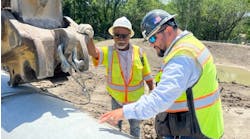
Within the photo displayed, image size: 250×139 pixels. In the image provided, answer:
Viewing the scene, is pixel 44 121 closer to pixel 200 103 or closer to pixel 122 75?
pixel 200 103

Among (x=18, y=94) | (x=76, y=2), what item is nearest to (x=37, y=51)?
(x=18, y=94)

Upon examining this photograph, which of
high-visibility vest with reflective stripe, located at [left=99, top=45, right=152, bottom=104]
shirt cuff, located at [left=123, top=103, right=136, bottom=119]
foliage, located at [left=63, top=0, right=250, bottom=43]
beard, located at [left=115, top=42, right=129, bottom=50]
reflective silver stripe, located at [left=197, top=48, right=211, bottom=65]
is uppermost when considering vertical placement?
reflective silver stripe, located at [left=197, top=48, right=211, bottom=65]

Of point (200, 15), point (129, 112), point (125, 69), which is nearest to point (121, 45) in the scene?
point (125, 69)

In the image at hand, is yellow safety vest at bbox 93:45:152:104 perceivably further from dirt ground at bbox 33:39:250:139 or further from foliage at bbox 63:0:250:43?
foliage at bbox 63:0:250:43

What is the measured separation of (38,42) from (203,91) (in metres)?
1.20

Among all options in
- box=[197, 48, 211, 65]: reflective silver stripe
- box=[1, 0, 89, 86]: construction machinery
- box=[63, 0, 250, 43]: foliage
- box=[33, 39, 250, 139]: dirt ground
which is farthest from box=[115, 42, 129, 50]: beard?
box=[63, 0, 250, 43]: foliage

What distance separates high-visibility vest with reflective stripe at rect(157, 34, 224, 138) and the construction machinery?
0.67 m

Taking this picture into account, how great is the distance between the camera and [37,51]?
2.76 metres

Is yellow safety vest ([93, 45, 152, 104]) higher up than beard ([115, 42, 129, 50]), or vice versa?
beard ([115, 42, 129, 50])

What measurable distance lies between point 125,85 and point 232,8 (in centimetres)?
3676

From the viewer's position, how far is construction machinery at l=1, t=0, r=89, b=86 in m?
2.80

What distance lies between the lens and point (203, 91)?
308 centimetres

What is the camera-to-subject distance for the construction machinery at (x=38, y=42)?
9.18ft

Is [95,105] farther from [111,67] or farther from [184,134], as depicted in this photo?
[184,134]
